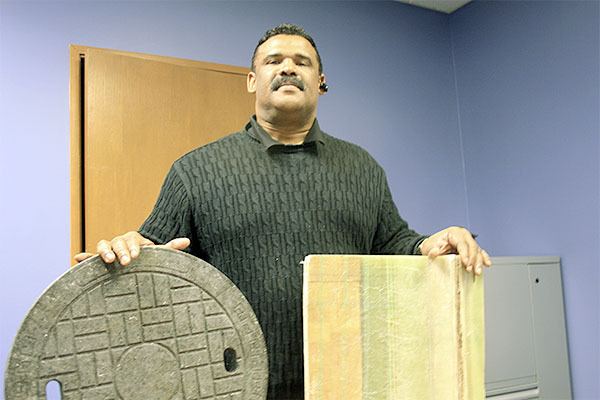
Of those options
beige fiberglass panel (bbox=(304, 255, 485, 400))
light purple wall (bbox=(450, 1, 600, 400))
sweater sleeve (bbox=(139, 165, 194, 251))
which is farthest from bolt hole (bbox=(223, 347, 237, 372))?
light purple wall (bbox=(450, 1, 600, 400))

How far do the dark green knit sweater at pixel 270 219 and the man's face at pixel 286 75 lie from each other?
7 centimetres

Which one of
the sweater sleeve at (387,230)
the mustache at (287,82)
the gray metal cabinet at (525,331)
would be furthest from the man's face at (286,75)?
the gray metal cabinet at (525,331)

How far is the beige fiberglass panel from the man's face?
45 centimetres

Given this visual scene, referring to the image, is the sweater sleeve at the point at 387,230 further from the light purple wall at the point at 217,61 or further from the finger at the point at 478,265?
the light purple wall at the point at 217,61

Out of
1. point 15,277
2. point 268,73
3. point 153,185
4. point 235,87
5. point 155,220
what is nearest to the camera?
point 155,220

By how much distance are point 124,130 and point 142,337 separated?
150cm

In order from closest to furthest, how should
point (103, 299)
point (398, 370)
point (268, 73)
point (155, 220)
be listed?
1. point (103, 299)
2. point (398, 370)
3. point (155, 220)
4. point (268, 73)

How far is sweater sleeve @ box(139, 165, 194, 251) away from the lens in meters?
1.18

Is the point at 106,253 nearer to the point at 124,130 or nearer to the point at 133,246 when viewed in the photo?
the point at 133,246

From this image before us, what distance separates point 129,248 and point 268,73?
59 cm

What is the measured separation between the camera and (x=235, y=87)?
2.49 meters

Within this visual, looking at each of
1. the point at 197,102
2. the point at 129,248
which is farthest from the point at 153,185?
the point at 129,248

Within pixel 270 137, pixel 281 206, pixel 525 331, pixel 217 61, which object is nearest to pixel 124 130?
pixel 217 61

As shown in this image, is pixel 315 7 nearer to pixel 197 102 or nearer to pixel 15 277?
pixel 197 102
